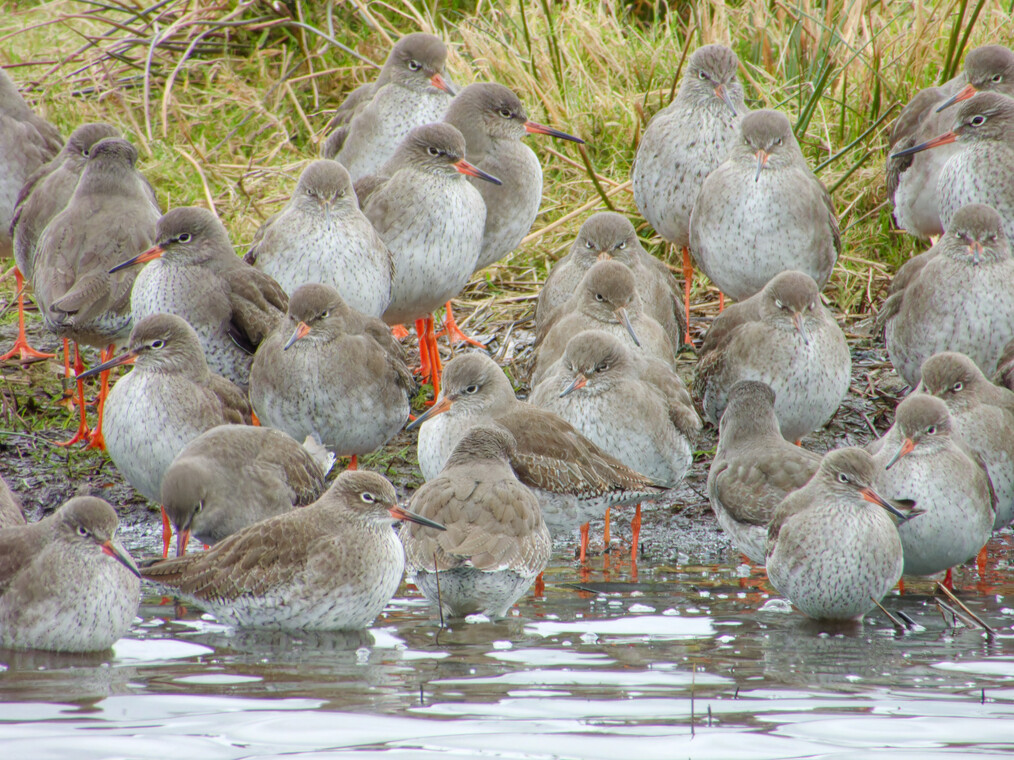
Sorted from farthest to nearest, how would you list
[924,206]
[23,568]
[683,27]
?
[683,27]
[924,206]
[23,568]

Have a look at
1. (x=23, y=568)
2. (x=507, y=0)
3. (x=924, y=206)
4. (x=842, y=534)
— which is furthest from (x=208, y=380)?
(x=507, y=0)

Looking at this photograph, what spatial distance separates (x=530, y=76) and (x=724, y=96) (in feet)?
9.20

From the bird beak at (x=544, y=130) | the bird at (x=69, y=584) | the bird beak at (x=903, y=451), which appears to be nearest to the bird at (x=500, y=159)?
the bird beak at (x=544, y=130)

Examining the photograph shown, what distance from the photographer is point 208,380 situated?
7645 millimetres

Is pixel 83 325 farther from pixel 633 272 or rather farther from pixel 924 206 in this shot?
pixel 924 206

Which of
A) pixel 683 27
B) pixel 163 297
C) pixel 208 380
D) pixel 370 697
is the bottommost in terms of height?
pixel 370 697

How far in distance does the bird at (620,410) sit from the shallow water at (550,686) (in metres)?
1.10

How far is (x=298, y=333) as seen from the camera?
25.1 ft

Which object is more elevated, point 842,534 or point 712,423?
point 712,423

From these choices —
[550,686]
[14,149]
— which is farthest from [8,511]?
[14,149]

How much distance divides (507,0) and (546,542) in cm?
871

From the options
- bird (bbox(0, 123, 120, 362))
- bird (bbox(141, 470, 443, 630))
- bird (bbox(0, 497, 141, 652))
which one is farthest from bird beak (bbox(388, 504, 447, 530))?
bird (bbox(0, 123, 120, 362))

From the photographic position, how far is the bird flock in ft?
19.8

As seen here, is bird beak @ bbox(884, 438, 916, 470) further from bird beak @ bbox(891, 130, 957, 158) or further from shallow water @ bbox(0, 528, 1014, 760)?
bird beak @ bbox(891, 130, 957, 158)
